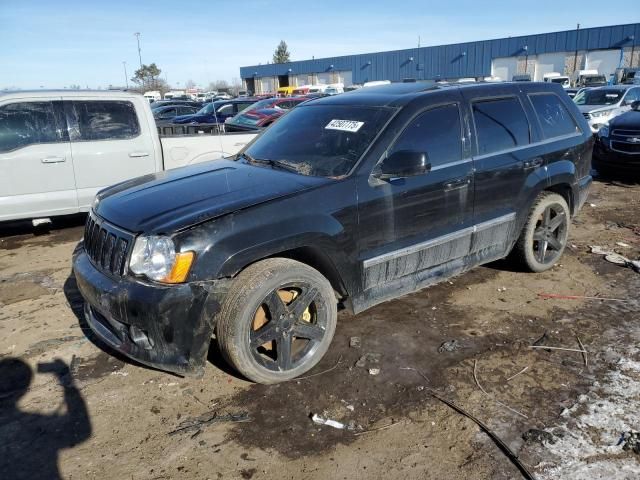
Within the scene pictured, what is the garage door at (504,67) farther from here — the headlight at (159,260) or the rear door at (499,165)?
the headlight at (159,260)

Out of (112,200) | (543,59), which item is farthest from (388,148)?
(543,59)

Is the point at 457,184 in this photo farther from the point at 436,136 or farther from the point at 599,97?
the point at 599,97

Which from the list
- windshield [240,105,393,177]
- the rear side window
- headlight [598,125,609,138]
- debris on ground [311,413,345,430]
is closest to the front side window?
headlight [598,125,609,138]

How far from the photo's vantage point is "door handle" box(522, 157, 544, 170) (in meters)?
4.54

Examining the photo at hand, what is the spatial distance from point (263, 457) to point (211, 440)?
1.13ft

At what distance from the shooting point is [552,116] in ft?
16.3

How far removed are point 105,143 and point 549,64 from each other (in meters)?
47.6

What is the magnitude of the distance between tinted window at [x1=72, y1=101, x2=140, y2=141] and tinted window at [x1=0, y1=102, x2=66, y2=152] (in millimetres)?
247

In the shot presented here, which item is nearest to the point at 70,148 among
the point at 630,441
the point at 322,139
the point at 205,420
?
the point at 322,139

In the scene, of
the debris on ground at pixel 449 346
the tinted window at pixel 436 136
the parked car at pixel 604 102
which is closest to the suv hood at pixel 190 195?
the tinted window at pixel 436 136

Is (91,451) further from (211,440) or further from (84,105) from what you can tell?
(84,105)

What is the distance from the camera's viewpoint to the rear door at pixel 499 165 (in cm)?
422

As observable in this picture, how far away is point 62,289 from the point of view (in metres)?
5.03

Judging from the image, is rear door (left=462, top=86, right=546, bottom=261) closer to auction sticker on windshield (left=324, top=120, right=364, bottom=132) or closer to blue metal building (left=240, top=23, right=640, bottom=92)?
auction sticker on windshield (left=324, top=120, right=364, bottom=132)
